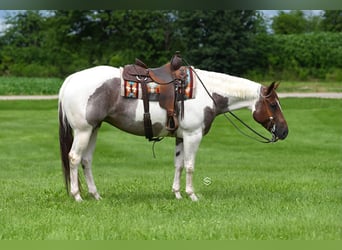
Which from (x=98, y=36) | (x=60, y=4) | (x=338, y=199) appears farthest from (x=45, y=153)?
(x=98, y=36)

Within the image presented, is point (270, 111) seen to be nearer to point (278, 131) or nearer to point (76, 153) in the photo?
point (278, 131)

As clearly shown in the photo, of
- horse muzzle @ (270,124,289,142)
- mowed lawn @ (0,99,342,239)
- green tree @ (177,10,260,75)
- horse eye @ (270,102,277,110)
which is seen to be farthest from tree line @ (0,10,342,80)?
horse eye @ (270,102,277,110)

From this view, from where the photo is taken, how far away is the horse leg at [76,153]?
7.93 metres

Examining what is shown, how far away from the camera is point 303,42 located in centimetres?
3259

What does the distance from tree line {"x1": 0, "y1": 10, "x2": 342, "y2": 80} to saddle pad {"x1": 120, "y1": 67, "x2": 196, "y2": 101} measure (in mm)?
20025

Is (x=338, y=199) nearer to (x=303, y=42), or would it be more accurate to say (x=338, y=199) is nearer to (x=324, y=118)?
(x=324, y=118)

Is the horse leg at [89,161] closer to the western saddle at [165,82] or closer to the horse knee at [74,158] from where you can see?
the horse knee at [74,158]

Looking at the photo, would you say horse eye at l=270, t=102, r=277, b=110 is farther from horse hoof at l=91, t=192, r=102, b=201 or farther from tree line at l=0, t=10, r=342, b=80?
tree line at l=0, t=10, r=342, b=80

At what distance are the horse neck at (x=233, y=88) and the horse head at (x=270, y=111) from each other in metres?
0.09

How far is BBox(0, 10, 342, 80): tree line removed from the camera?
1161 inches

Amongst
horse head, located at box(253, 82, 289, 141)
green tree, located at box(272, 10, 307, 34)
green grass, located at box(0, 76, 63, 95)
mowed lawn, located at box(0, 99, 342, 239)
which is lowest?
green grass, located at box(0, 76, 63, 95)

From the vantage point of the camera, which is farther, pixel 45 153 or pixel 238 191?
pixel 45 153

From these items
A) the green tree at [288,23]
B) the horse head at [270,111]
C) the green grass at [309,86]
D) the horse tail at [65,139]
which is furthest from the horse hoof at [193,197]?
the green tree at [288,23]

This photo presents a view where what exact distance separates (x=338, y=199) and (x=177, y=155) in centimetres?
206
